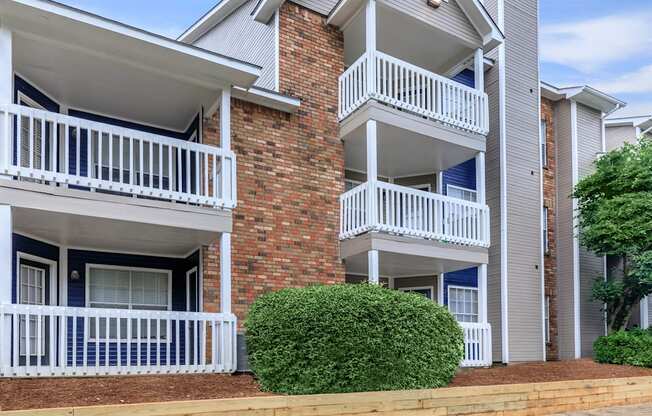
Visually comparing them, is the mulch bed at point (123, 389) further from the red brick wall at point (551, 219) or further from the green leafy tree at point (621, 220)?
the red brick wall at point (551, 219)

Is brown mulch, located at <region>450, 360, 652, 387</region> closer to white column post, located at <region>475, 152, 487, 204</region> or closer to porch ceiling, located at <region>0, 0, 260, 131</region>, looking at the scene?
white column post, located at <region>475, 152, 487, 204</region>

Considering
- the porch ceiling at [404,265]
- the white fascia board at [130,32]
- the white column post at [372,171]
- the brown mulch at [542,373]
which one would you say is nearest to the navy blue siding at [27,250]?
the white fascia board at [130,32]

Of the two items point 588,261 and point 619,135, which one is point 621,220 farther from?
point 619,135

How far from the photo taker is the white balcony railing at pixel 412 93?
525 inches

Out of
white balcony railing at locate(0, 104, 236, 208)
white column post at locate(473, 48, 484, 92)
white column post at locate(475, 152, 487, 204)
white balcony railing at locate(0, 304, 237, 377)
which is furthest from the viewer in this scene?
white column post at locate(473, 48, 484, 92)

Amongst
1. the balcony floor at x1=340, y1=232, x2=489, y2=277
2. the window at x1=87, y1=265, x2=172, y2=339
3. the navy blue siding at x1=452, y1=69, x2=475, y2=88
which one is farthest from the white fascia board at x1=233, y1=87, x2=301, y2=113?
the navy blue siding at x1=452, y1=69, x2=475, y2=88

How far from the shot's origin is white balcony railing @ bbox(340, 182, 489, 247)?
13062 millimetres

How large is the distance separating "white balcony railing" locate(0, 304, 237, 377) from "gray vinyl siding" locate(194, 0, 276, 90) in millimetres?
6075

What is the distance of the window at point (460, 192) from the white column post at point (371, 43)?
5.37 meters

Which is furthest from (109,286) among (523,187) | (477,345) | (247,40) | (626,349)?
(626,349)

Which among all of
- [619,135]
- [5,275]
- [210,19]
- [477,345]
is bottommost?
[477,345]

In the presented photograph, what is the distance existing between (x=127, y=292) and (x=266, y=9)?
7.04 m

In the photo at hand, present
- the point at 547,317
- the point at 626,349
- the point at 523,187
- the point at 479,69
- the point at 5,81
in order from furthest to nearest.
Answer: the point at 547,317
the point at 523,187
the point at 626,349
the point at 479,69
the point at 5,81

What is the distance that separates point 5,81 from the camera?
9.12m
